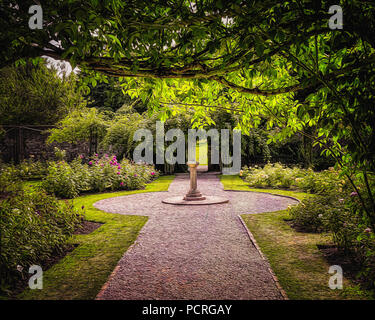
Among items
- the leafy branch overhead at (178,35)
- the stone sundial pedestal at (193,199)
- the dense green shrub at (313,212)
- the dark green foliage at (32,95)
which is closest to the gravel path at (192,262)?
the stone sundial pedestal at (193,199)

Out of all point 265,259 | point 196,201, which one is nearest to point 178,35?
point 265,259

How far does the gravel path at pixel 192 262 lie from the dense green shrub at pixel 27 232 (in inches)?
46.8

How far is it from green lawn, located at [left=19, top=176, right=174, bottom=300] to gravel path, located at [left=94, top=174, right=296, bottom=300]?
0.18 meters

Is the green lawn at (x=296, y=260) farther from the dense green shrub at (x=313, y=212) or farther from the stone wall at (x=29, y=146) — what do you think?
the stone wall at (x=29, y=146)

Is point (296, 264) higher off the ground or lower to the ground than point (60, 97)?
lower

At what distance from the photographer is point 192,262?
14.1 ft

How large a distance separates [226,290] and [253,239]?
2.06m

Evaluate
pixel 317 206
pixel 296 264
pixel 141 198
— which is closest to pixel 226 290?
pixel 296 264

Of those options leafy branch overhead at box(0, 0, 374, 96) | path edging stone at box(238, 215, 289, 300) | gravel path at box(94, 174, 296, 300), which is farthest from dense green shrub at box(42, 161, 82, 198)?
leafy branch overhead at box(0, 0, 374, 96)

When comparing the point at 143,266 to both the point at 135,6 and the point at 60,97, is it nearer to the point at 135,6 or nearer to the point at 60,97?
the point at 135,6

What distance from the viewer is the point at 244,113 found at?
4.51m

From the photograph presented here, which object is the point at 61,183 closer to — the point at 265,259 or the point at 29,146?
the point at 265,259

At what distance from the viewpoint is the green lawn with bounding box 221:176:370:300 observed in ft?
10.7

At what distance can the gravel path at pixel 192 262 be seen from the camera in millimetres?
3391
